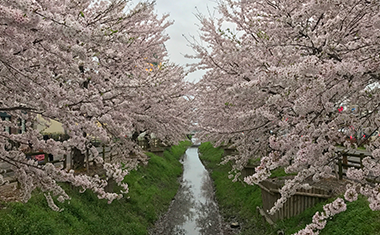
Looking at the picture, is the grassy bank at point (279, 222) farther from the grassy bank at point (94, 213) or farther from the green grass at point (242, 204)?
the grassy bank at point (94, 213)

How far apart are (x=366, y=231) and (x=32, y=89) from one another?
6554 millimetres

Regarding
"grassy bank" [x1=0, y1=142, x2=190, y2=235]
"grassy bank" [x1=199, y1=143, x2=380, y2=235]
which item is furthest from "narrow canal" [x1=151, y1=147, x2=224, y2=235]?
"grassy bank" [x1=199, y1=143, x2=380, y2=235]

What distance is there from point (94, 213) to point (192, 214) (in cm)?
615

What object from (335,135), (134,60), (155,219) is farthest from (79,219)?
(335,135)

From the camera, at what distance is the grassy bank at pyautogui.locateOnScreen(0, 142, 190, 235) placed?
5863 mm

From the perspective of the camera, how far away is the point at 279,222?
8227 millimetres

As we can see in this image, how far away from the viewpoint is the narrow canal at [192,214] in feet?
37.6

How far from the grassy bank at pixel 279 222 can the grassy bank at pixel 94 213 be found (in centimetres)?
341

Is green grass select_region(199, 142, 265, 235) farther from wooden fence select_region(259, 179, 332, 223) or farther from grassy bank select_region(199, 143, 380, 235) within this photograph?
wooden fence select_region(259, 179, 332, 223)

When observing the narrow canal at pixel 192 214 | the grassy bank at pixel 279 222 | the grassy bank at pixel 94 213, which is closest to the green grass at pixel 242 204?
the grassy bank at pixel 279 222

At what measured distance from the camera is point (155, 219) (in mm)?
11906

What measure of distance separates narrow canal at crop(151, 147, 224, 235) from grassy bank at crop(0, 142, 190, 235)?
0.53m

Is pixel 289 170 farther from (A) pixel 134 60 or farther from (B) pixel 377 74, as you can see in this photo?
(A) pixel 134 60

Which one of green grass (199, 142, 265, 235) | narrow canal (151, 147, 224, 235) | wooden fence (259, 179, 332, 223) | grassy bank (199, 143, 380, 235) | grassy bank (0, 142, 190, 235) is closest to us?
grassy bank (199, 143, 380, 235)
